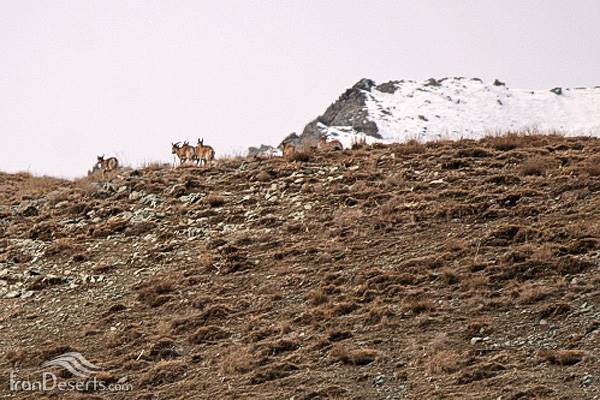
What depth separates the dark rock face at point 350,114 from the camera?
72375 mm

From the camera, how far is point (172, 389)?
1334 cm

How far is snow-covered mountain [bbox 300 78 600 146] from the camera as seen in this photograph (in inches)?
2844

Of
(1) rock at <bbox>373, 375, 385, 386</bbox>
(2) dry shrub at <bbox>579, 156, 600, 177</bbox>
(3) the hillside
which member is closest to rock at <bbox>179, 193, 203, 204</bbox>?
(3) the hillside

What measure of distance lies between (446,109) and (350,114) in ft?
29.8

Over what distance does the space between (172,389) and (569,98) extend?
71.6 metres

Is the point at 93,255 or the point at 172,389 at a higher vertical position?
the point at 93,255

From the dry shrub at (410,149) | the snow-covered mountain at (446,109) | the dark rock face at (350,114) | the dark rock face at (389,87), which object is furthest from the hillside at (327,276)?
the dark rock face at (389,87)

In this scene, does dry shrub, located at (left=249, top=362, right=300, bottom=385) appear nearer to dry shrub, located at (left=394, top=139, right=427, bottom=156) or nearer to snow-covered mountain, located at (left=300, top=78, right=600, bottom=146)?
dry shrub, located at (left=394, top=139, right=427, bottom=156)

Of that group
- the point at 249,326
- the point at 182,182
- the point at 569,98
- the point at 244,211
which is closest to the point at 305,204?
the point at 244,211

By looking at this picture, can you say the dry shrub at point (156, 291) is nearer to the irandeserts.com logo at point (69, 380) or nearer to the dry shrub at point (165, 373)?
the irandeserts.com logo at point (69, 380)

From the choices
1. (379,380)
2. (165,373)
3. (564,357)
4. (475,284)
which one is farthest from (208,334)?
(564,357)

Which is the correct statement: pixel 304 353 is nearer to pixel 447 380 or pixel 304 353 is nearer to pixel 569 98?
pixel 447 380

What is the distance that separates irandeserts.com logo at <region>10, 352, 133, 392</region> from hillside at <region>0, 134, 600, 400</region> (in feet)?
0.57

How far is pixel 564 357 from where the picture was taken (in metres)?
11.8
